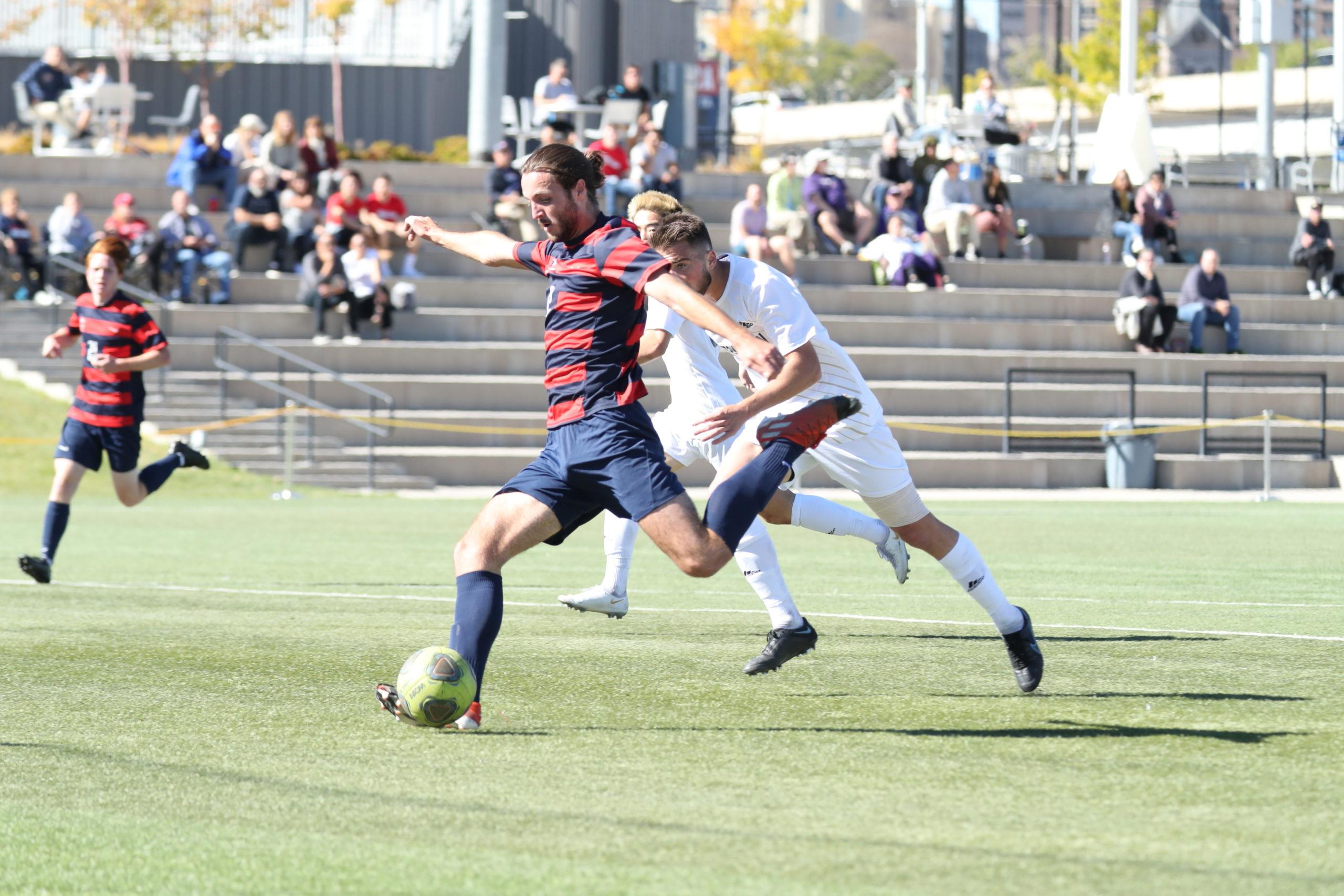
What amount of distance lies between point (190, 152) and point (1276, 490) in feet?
53.0

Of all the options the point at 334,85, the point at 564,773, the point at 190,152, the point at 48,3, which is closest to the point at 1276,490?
the point at 190,152

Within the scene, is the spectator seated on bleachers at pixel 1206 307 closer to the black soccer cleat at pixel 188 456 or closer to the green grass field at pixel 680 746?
the green grass field at pixel 680 746

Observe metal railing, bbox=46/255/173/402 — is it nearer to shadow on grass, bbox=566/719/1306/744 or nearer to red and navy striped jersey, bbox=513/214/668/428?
red and navy striped jersey, bbox=513/214/668/428

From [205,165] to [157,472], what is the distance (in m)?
17.1

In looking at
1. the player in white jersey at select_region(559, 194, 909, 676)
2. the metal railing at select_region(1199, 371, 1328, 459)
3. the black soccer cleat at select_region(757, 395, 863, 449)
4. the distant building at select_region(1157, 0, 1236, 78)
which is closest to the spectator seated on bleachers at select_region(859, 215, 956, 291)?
the metal railing at select_region(1199, 371, 1328, 459)

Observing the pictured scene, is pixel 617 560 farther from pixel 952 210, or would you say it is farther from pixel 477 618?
pixel 952 210

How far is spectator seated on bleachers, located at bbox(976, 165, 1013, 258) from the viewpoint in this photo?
29578 mm

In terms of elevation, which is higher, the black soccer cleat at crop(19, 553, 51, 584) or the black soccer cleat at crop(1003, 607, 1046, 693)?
the black soccer cleat at crop(1003, 607, 1046, 693)

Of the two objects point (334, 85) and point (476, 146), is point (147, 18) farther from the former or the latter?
point (476, 146)

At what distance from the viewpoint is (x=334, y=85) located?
4100cm

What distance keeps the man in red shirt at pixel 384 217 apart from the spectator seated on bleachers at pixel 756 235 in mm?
4556

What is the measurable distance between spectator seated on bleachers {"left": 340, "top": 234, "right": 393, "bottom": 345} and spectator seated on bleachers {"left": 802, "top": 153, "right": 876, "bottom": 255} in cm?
689

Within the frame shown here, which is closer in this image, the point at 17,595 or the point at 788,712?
the point at 788,712

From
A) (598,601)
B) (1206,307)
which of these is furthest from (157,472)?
(1206,307)
